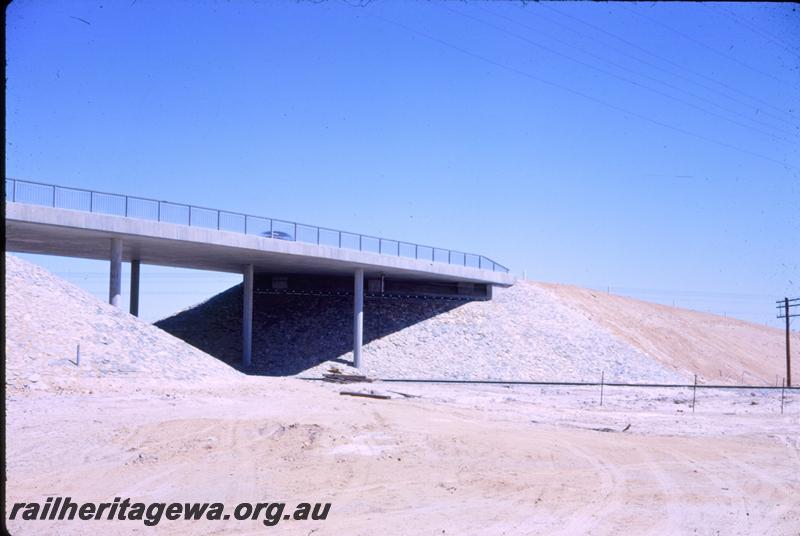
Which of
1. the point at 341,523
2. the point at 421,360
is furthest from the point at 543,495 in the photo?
the point at 421,360

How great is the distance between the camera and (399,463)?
41.8ft

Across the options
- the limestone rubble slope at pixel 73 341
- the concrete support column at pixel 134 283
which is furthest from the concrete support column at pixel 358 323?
the limestone rubble slope at pixel 73 341

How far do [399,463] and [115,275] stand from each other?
69.6 ft

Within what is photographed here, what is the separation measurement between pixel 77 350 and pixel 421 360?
22.1 meters

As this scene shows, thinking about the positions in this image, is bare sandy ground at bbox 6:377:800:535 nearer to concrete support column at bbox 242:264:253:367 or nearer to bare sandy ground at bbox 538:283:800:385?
concrete support column at bbox 242:264:253:367

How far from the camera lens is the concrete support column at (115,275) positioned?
3008cm

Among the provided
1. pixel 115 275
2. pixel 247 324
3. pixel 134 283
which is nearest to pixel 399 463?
pixel 115 275

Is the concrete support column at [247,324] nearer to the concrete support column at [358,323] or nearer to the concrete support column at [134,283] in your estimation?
the concrete support column at [358,323]

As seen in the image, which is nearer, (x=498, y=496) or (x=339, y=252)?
(x=498, y=496)

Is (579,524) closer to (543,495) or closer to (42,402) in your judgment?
(543,495)

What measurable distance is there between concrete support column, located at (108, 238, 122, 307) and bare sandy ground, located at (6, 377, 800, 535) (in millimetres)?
9270

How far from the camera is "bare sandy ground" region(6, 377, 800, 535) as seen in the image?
9.44 meters

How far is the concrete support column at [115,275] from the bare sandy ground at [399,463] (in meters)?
9.27

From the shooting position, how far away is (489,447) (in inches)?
570
